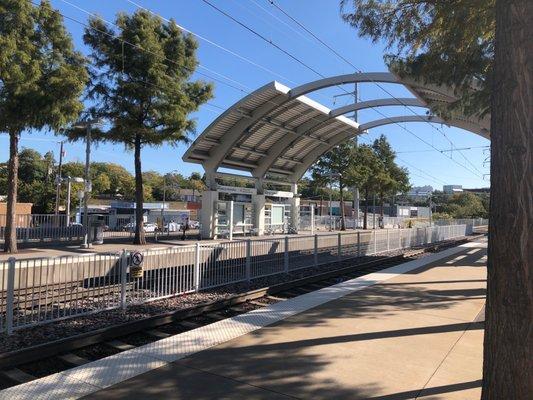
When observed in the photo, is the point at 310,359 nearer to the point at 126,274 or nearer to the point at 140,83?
the point at 126,274

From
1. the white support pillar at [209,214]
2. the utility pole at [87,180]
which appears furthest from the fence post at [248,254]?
the white support pillar at [209,214]

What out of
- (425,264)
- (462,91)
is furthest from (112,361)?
(425,264)

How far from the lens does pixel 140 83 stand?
2264 cm

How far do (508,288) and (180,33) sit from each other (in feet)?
77.6

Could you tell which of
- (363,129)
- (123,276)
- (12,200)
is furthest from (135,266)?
(363,129)

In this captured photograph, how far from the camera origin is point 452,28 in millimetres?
8180

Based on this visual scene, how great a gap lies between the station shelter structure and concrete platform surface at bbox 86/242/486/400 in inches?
735

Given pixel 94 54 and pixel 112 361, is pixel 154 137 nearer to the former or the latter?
pixel 94 54

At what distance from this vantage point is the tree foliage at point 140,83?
22484 mm

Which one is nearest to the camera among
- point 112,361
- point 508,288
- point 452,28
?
point 508,288

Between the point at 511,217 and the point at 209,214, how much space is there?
26.0 meters

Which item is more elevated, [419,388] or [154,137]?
[154,137]

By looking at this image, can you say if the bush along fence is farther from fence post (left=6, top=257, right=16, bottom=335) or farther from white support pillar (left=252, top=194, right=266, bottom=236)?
white support pillar (left=252, top=194, right=266, bottom=236)

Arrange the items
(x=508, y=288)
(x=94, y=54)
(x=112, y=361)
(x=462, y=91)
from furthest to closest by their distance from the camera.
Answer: (x=94, y=54)
(x=462, y=91)
(x=112, y=361)
(x=508, y=288)
